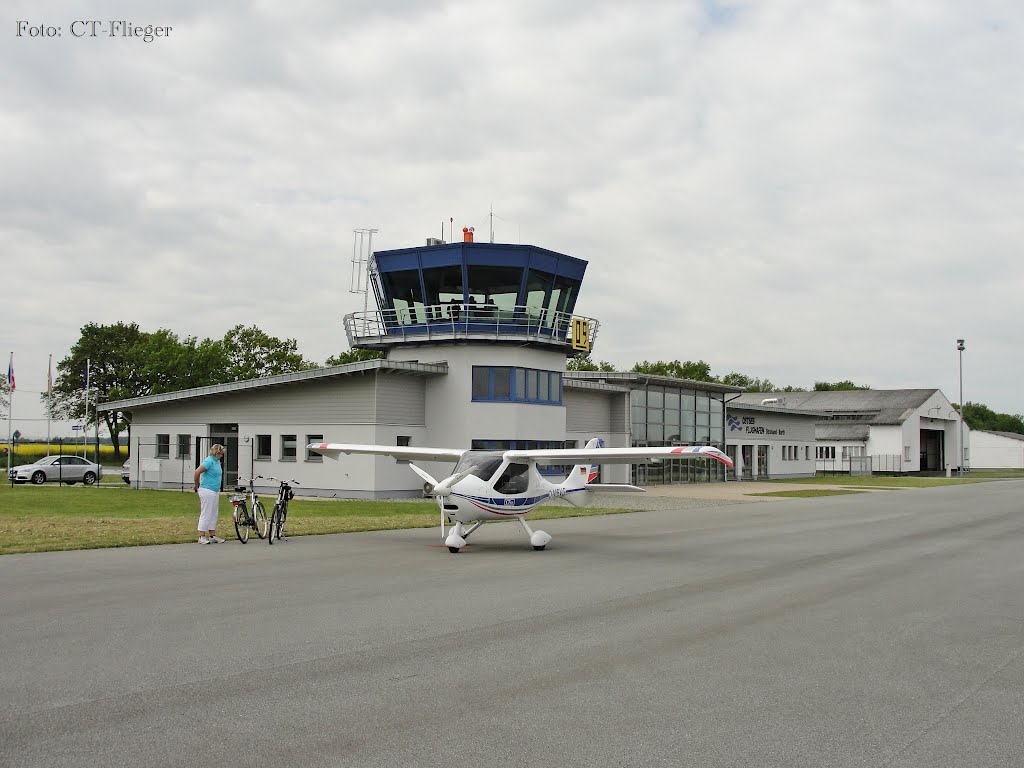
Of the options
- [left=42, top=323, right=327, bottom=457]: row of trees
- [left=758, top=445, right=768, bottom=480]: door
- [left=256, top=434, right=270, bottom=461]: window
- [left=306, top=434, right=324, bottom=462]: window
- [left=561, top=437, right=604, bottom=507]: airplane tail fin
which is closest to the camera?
[left=561, top=437, right=604, bottom=507]: airplane tail fin

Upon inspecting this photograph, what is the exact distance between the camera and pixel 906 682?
7340 millimetres

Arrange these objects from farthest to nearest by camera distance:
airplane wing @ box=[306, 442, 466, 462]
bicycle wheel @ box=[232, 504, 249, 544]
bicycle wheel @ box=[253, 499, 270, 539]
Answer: airplane wing @ box=[306, 442, 466, 462] < bicycle wheel @ box=[253, 499, 270, 539] < bicycle wheel @ box=[232, 504, 249, 544]

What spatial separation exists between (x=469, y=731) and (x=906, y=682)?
3820 millimetres

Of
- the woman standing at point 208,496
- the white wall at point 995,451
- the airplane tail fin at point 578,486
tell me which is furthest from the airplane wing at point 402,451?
the white wall at point 995,451

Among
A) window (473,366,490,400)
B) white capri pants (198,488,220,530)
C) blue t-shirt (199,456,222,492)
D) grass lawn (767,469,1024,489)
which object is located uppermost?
window (473,366,490,400)

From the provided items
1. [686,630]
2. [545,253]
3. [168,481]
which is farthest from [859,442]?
[686,630]

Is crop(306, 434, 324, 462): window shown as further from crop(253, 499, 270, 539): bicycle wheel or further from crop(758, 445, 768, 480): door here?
crop(758, 445, 768, 480): door

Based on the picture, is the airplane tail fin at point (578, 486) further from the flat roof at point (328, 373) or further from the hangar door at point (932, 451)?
the hangar door at point (932, 451)

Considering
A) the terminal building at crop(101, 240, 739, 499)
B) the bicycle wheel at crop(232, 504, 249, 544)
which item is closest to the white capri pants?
the bicycle wheel at crop(232, 504, 249, 544)

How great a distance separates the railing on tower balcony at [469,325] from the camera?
33.6 meters

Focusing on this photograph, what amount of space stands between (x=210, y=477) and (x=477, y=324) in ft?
56.4

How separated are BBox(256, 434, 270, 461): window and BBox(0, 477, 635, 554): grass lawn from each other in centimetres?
336

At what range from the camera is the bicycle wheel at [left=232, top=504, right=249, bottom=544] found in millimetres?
17703

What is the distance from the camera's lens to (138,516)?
23594 millimetres
